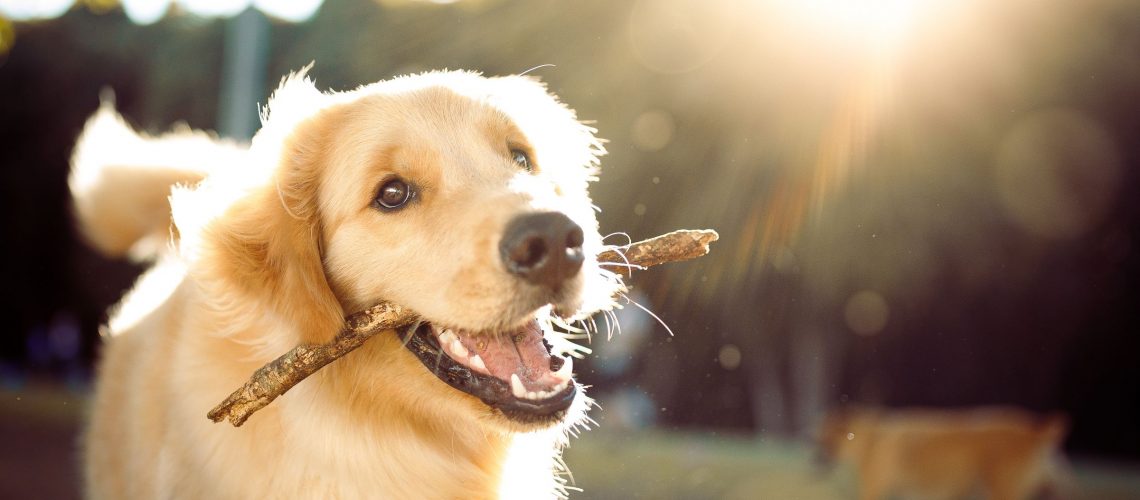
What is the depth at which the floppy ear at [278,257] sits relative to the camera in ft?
8.02

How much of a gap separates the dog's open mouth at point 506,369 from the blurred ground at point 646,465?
4431 mm

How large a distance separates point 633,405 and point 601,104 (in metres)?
3.29

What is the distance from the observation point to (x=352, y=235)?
2.68 metres

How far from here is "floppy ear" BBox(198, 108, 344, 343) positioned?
2445mm

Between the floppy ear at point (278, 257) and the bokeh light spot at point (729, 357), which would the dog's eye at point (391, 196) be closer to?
the floppy ear at point (278, 257)

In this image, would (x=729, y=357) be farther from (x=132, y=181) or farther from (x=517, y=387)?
(x=517, y=387)

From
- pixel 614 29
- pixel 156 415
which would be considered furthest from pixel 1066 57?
pixel 156 415

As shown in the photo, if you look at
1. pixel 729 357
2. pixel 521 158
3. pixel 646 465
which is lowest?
pixel 646 465

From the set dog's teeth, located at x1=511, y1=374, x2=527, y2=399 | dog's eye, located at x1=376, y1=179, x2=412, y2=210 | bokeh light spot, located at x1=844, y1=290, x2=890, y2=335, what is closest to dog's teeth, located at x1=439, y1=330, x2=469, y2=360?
dog's teeth, located at x1=511, y1=374, x2=527, y2=399

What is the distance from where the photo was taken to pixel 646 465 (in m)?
8.12

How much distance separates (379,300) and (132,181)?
2.09 m

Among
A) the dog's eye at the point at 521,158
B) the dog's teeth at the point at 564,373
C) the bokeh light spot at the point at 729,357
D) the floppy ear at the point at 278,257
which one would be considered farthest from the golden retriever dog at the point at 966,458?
the floppy ear at the point at 278,257

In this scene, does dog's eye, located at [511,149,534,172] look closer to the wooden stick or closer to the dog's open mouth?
the wooden stick

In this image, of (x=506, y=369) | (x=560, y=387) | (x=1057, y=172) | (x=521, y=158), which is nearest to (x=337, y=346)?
(x=506, y=369)
